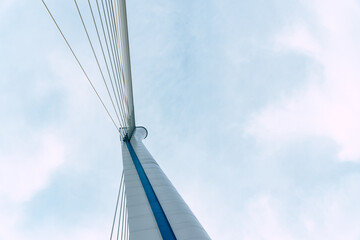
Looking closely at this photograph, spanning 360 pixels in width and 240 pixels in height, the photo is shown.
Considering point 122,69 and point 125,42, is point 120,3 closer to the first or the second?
point 125,42

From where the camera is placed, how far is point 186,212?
8.06 ft

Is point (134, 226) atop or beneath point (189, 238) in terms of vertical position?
atop

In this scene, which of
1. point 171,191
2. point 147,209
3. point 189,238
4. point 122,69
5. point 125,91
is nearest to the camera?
point 189,238

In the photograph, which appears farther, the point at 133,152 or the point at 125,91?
the point at 125,91

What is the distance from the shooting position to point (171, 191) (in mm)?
2930

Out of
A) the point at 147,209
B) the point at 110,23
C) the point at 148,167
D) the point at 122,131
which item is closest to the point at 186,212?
the point at 147,209

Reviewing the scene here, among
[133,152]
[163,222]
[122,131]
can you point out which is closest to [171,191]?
[163,222]

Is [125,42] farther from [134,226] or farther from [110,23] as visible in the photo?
[134,226]

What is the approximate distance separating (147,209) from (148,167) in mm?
1080

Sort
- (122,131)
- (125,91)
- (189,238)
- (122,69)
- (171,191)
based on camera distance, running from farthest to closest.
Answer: (122,131) → (125,91) → (122,69) → (171,191) → (189,238)

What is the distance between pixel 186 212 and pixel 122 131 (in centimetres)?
355

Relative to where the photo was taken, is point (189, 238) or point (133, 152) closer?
point (189, 238)

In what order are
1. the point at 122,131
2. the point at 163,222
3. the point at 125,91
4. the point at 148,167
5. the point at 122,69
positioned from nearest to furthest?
the point at 163,222 < the point at 148,167 < the point at 122,69 < the point at 125,91 < the point at 122,131

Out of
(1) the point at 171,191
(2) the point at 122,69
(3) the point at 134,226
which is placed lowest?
(3) the point at 134,226
